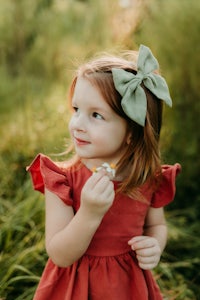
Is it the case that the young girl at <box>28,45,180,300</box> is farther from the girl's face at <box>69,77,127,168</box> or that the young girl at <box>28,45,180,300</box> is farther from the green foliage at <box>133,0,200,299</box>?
the green foliage at <box>133,0,200,299</box>

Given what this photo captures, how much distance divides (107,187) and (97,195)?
52 mm

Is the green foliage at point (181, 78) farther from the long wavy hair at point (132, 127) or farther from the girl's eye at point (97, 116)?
the girl's eye at point (97, 116)

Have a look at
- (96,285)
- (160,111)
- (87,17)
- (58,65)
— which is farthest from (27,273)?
(87,17)

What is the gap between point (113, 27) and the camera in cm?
384

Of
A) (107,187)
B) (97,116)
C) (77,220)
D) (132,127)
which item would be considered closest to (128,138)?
(132,127)

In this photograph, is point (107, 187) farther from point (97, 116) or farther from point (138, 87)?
point (138, 87)

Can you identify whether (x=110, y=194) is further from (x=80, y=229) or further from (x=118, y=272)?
(x=118, y=272)

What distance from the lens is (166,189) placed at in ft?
6.70

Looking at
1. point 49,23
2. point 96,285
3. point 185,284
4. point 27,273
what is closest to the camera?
point 96,285

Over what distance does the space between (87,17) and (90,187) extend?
3144mm

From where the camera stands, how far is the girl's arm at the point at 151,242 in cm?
183

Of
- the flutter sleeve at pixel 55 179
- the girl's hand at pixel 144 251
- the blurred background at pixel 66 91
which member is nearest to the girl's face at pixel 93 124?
the flutter sleeve at pixel 55 179

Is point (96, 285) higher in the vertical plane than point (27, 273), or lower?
higher

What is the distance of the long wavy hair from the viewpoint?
1752 millimetres
